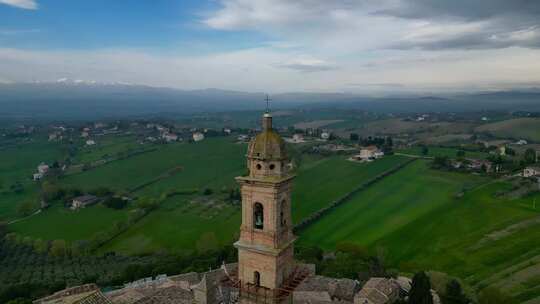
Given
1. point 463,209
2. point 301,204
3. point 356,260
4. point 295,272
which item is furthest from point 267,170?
point 463,209

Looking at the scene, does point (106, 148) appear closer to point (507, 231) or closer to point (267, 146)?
point (507, 231)

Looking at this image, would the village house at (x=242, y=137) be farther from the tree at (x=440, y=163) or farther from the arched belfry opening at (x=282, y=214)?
the arched belfry opening at (x=282, y=214)

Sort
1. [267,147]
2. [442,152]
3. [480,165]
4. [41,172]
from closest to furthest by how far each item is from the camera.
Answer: [267,147]
[480,165]
[41,172]
[442,152]

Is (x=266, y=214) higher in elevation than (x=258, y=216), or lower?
higher

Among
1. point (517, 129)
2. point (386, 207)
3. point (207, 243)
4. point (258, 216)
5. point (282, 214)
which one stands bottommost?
point (207, 243)

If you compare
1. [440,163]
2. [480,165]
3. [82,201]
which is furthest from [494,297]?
[82,201]

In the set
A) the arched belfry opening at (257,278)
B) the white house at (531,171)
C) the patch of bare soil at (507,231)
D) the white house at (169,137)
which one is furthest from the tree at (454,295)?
the white house at (169,137)

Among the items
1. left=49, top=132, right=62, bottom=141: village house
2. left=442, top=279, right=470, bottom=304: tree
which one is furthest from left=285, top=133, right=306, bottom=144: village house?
left=442, top=279, right=470, bottom=304: tree

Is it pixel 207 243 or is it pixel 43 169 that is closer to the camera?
pixel 207 243

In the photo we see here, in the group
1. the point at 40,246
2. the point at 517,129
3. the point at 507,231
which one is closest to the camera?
the point at 507,231
